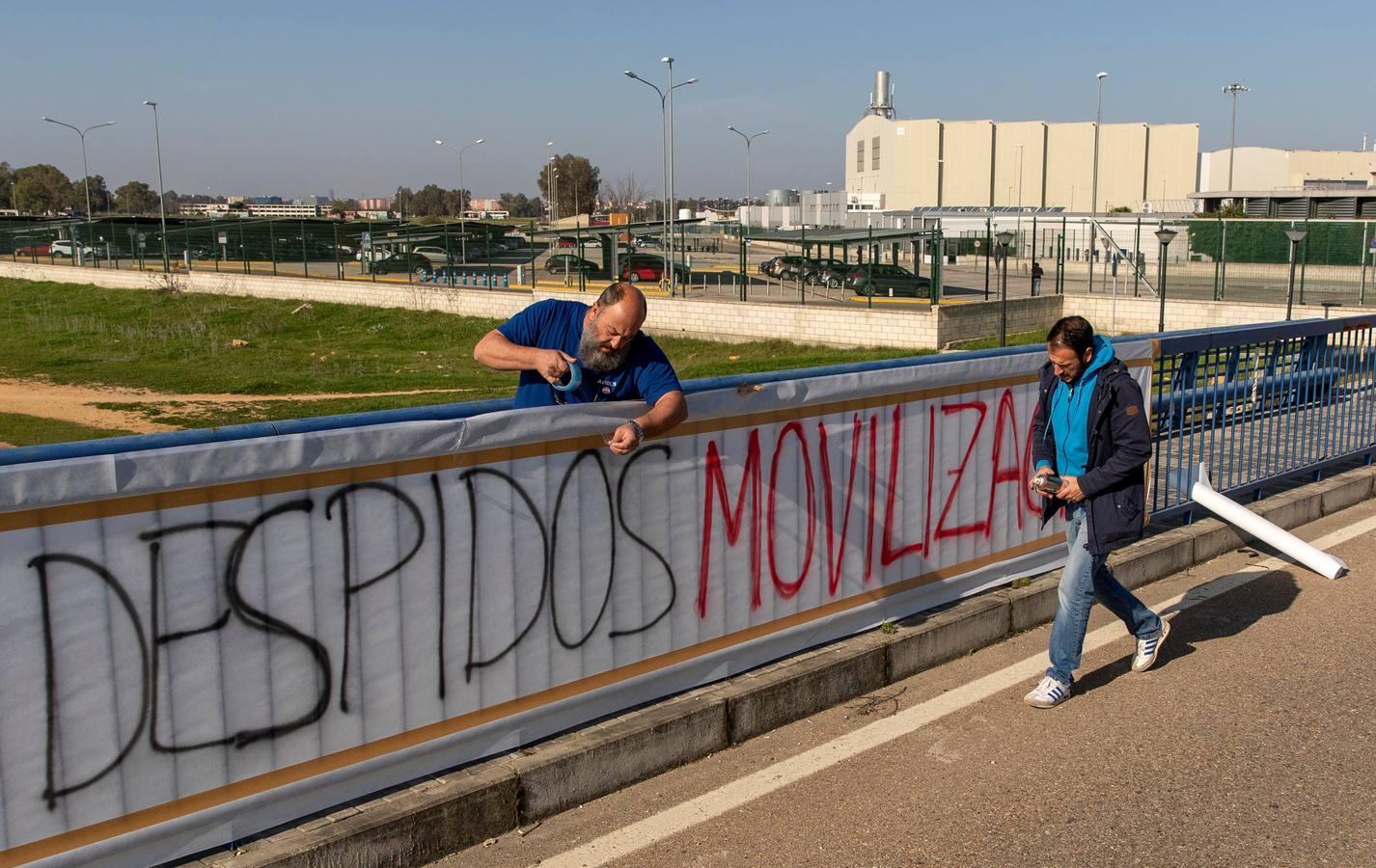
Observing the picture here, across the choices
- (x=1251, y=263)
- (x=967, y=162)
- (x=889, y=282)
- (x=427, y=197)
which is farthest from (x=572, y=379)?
(x=427, y=197)

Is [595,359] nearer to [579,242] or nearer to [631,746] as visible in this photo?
[631,746]

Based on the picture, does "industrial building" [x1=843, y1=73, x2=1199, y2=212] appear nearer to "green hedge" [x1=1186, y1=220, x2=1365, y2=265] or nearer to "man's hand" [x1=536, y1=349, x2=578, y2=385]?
"green hedge" [x1=1186, y1=220, x2=1365, y2=265]

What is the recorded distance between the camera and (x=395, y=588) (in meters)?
3.83

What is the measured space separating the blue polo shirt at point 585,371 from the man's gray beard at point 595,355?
4 cm

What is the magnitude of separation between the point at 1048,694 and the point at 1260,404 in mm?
4110

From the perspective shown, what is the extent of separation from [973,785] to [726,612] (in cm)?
115

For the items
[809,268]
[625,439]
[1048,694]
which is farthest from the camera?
[809,268]

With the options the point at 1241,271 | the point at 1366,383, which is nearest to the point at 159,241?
the point at 1241,271

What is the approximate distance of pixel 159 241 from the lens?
57.7 metres

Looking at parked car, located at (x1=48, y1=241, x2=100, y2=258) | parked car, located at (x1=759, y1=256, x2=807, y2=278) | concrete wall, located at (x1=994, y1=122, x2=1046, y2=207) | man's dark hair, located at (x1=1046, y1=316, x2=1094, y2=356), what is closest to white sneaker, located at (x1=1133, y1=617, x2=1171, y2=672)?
man's dark hair, located at (x1=1046, y1=316, x2=1094, y2=356)

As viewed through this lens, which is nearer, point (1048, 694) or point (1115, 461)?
point (1115, 461)

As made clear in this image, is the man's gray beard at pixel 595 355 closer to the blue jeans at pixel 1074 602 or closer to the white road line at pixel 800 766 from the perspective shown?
the white road line at pixel 800 766

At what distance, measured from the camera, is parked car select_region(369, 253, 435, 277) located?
4544cm

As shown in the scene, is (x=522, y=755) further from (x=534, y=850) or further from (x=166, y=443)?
(x=166, y=443)
